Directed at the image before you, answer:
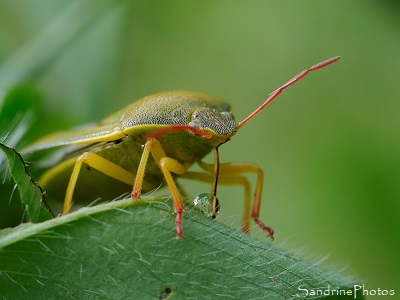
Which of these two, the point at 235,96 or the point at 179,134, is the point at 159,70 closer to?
the point at 235,96

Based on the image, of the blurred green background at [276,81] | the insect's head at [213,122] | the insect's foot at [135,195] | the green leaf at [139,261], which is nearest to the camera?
the green leaf at [139,261]

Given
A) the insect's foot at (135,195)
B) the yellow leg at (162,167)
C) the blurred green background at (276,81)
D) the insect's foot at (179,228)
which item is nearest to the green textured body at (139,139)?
the yellow leg at (162,167)

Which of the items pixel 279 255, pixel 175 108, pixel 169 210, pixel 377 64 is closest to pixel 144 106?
pixel 175 108

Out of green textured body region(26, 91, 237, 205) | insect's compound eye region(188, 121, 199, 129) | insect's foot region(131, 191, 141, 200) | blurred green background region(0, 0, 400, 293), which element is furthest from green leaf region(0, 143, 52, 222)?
blurred green background region(0, 0, 400, 293)

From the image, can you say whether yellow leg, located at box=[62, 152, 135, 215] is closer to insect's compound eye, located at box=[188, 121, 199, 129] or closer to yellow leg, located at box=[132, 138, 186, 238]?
yellow leg, located at box=[132, 138, 186, 238]

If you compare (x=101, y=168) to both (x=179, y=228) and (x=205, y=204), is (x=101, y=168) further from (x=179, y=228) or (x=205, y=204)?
(x=179, y=228)

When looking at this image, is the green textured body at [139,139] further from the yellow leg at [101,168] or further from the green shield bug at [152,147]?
the yellow leg at [101,168]

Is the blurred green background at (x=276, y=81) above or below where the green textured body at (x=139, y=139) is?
above
